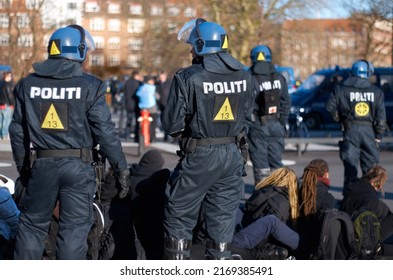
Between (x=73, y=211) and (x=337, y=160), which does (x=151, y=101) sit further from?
(x=73, y=211)

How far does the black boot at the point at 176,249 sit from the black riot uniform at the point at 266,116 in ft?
16.9

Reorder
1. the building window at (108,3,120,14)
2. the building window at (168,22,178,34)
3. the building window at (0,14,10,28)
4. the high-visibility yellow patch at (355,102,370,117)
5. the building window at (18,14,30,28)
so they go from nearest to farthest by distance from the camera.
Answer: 1. the high-visibility yellow patch at (355,102,370,117)
2. the building window at (0,14,10,28)
3. the building window at (18,14,30,28)
4. the building window at (168,22,178,34)
5. the building window at (108,3,120,14)

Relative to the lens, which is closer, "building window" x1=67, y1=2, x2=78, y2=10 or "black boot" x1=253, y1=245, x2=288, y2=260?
"black boot" x1=253, y1=245, x2=288, y2=260

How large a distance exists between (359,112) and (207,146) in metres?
5.14

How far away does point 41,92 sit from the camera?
6.86m

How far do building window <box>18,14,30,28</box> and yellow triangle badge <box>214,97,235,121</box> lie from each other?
22.0 meters

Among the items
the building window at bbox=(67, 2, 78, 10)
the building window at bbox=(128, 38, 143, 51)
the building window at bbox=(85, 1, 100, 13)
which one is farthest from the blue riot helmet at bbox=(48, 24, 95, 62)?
the building window at bbox=(128, 38, 143, 51)

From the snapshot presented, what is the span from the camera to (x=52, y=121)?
6848mm

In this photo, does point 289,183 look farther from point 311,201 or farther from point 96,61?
point 96,61

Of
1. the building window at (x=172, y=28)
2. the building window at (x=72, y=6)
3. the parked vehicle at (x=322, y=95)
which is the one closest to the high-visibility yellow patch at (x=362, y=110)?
the parked vehicle at (x=322, y=95)

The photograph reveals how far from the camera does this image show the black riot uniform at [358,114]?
465 inches

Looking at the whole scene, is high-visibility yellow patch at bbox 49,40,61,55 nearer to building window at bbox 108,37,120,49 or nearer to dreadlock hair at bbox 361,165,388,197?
dreadlock hair at bbox 361,165,388,197

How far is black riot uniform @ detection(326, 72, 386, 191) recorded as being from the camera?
11.8 metres
